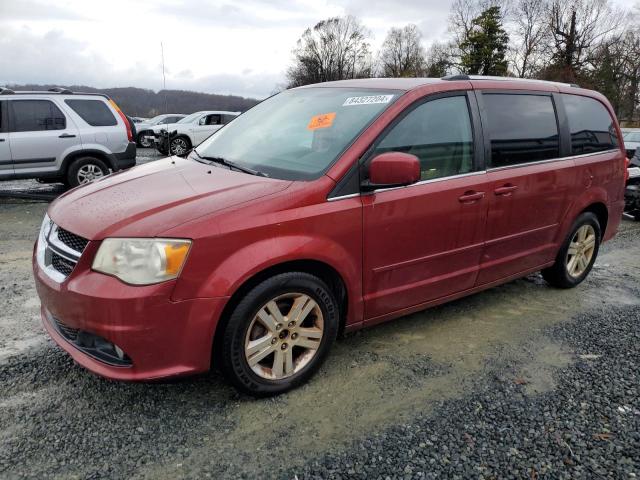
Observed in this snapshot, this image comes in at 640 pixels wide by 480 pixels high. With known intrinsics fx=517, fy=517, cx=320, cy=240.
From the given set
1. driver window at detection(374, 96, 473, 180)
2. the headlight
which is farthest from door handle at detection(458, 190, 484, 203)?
the headlight

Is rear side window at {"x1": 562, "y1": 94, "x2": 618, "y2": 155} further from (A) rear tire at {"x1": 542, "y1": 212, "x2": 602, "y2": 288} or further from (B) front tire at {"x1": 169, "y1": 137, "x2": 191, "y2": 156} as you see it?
(B) front tire at {"x1": 169, "y1": 137, "x2": 191, "y2": 156}

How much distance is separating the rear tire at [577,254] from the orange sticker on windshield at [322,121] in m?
2.41

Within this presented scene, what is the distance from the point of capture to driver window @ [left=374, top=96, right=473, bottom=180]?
123 inches

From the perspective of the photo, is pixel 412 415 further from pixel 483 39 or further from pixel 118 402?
pixel 483 39

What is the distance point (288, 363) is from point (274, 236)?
73 centimetres

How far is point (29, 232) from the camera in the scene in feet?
21.0

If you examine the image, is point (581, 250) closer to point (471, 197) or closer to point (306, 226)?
point (471, 197)

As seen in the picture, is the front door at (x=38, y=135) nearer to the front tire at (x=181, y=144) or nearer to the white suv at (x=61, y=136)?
the white suv at (x=61, y=136)

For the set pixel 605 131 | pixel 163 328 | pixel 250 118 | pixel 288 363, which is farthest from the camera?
pixel 605 131

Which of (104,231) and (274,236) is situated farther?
(274,236)

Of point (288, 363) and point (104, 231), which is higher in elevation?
point (104, 231)

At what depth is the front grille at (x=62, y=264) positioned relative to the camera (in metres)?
2.57

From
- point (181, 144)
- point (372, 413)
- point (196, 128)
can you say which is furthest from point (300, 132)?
point (196, 128)

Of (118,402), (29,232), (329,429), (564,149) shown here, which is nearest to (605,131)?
(564,149)
